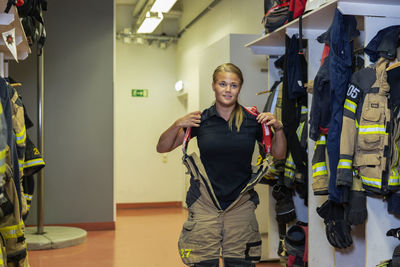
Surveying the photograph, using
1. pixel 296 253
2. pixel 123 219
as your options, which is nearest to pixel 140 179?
pixel 123 219

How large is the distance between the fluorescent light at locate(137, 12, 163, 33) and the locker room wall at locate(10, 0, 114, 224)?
0.95 meters

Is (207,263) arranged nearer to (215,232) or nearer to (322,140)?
(215,232)

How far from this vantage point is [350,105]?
2.98 meters

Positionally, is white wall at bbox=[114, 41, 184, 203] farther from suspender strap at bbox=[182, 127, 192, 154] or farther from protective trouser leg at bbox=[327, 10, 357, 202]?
suspender strap at bbox=[182, 127, 192, 154]

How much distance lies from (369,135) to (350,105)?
9.3 inches

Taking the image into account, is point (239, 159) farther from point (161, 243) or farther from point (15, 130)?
point (161, 243)

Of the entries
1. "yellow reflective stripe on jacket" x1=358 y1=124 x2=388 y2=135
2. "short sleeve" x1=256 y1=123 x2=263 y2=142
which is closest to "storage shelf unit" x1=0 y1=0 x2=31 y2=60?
"short sleeve" x1=256 y1=123 x2=263 y2=142

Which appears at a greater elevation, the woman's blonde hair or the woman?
the woman's blonde hair

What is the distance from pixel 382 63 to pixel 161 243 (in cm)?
385

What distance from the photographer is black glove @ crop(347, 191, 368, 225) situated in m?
2.95

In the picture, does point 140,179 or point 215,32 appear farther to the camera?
point 140,179

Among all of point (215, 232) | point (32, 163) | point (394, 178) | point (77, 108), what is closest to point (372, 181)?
point (394, 178)

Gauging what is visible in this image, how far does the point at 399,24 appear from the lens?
3.07 m

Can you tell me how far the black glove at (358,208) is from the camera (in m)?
2.95
